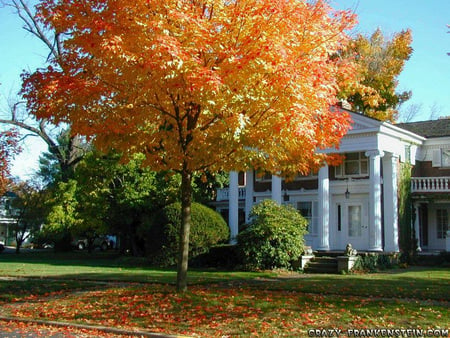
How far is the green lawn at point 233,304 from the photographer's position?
9.04 m

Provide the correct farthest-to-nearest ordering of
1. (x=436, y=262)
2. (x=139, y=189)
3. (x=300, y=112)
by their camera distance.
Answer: (x=139, y=189), (x=436, y=262), (x=300, y=112)

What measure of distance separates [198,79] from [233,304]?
478 cm

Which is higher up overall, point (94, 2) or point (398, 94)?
point (398, 94)

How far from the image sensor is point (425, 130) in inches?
1137

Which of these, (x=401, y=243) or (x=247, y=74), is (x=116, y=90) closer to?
(x=247, y=74)

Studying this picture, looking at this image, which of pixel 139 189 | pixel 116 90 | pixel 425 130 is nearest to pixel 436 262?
pixel 425 130

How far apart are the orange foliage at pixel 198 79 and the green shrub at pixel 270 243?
8.28m

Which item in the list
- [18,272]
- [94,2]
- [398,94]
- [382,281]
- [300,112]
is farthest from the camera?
[398,94]

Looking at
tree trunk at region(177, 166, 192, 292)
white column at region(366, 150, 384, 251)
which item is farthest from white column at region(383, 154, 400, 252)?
tree trunk at region(177, 166, 192, 292)

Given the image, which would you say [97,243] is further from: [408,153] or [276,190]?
[408,153]

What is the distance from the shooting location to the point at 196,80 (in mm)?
9820

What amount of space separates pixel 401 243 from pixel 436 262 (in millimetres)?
1753

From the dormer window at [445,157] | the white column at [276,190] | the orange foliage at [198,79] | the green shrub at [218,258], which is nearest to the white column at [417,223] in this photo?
the dormer window at [445,157]

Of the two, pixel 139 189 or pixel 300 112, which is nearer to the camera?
pixel 300 112
